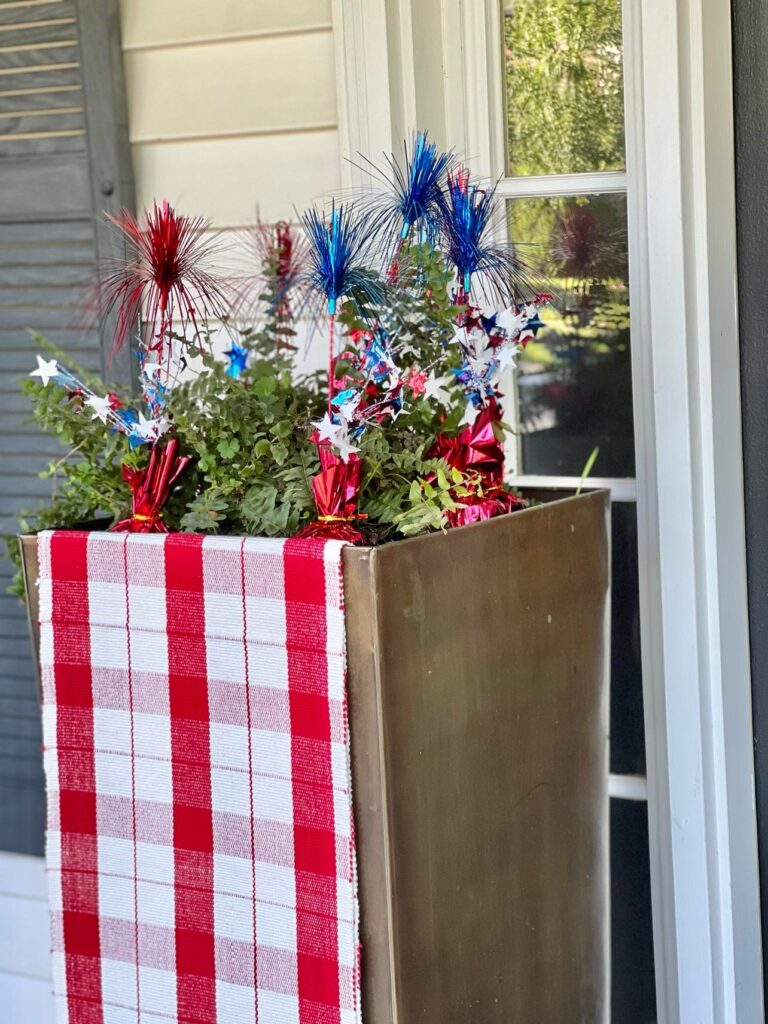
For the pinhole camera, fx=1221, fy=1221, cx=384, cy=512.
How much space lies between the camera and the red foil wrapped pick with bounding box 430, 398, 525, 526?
4.03 feet

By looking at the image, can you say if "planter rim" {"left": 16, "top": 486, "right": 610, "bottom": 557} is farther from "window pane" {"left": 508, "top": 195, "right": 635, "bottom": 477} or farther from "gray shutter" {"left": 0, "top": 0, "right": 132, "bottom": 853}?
"gray shutter" {"left": 0, "top": 0, "right": 132, "bottom": 853}

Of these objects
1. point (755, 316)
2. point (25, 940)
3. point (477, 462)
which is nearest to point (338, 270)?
point (477, 462)

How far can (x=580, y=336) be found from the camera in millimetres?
1654

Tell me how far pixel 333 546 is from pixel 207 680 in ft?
0.69

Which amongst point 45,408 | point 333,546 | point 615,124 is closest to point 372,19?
point 615,124

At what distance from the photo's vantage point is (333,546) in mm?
1111

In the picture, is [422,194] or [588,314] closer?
[422,194]

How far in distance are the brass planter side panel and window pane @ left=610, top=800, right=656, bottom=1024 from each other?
0.69ft

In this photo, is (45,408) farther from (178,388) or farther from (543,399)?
(543,399)

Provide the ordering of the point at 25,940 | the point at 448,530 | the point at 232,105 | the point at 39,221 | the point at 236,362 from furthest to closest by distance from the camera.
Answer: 1. the point at 25,940
2. the point at 39,221
3. the point at 232,105
4. the point at 236,362
5. the point at 448,530

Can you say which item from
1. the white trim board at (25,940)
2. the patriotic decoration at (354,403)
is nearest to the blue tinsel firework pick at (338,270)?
the patriotic decoration at (354,403)

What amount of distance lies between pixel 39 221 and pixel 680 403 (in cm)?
104

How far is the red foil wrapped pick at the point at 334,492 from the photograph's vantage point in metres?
1.18

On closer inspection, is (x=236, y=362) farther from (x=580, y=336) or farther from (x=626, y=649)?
(x=626, y=649)
